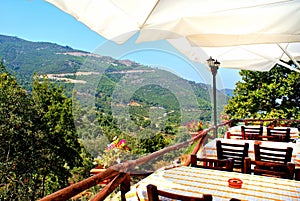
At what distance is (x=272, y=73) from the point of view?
30.6 ft

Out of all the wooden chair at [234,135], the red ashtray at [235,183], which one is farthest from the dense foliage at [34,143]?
the red ashtray at [235,183]

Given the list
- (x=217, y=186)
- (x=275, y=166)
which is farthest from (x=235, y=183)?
(x=275, y=166)

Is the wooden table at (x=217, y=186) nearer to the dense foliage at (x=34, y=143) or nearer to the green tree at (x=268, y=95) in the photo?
the green tree at (x=268, y=95)

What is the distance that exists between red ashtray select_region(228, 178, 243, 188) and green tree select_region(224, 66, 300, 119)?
8154 millimetres

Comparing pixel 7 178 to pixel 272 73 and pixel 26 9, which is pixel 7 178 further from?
pixel 26 9

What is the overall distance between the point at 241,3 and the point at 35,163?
24632mm

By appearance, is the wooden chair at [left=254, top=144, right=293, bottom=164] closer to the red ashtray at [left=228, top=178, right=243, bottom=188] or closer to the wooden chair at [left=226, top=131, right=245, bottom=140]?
the red ashtray at [left=228, top=178, right=243, bottom=188]

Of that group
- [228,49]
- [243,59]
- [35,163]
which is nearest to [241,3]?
[228,49]

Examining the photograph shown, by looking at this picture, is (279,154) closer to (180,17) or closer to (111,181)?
(111,181)

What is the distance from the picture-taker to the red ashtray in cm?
165

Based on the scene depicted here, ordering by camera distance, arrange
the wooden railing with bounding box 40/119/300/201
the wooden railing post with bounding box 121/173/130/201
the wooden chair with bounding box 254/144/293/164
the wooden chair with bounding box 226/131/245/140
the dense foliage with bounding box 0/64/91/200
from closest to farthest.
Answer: the wooden railing with bounding box 40/119/300/201 → the wooden railing post with bounding box 121/173/130/201 → the wooden chair with bounding box 254/144/293/164 → the wooden chair with bounding box 226/131/245/140 → the dense foliage with bounding box 0/64/91/200

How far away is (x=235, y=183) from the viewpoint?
1.68m

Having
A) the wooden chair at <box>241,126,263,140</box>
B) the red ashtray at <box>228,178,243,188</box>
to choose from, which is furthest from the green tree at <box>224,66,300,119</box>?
the red ashtray at <box>228,178,243,188</box>

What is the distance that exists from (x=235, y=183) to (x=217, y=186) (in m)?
0.11
